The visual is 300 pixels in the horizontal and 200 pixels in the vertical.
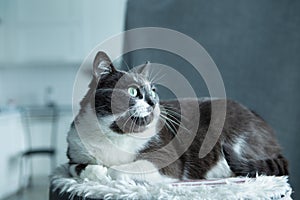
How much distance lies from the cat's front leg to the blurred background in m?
0.46

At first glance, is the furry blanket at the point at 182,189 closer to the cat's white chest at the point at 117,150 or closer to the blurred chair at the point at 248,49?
the cat's white chest at the point at 117,150

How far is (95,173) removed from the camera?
67 centimetres

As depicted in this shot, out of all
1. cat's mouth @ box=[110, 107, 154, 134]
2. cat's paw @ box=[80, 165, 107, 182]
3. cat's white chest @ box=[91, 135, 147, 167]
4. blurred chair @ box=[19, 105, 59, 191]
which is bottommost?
blurred chair @ box=[19, 105, 59, 191]

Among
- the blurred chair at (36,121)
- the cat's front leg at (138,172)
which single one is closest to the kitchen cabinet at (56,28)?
the blurred chair at (36,121)

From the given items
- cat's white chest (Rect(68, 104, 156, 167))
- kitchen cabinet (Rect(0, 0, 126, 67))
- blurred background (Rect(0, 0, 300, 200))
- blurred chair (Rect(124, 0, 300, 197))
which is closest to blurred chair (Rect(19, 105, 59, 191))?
blurred background (Rect(0, 0, 300, 200))

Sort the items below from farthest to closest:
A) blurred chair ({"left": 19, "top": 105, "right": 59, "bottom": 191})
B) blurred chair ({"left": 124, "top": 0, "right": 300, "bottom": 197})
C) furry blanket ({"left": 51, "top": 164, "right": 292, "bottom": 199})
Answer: blurred chair ({"left": 19, "top": 105, "right": 59, "bottom": 191}) → blurred chair ({"left": 124, "top": 0, "right": 300, "bottom": 197}) → furry blanket ({"left": 51, "top": 164, "right": 292, "bottom": 199})

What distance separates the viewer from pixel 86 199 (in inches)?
24.3

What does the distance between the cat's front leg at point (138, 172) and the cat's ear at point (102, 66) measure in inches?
7.2

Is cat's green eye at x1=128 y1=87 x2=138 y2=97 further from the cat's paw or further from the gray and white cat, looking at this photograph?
the cat's paw

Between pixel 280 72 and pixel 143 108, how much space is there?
647 millimetres

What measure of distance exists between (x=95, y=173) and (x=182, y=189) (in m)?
0.16

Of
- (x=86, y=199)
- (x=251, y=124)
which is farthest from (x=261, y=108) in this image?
(x=86, y=199)

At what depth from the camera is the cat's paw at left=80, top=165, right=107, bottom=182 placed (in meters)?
0.66

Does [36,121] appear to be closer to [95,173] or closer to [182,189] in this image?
[95,173]
